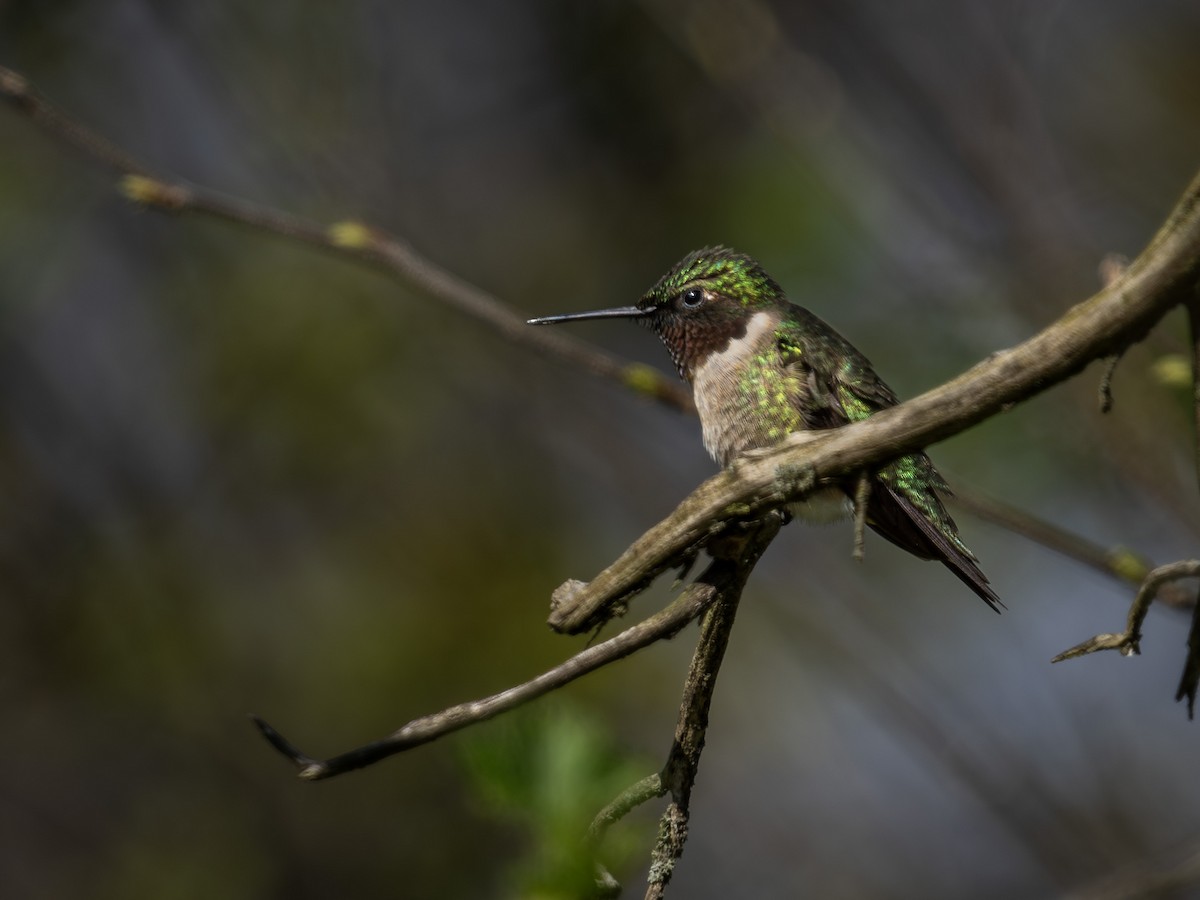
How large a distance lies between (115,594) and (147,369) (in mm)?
1740

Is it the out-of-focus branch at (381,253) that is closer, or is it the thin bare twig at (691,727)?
the thin bare twig at (691,727)

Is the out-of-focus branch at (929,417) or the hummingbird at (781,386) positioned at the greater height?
the hummingbird at (781,386)

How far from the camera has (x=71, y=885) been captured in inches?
321

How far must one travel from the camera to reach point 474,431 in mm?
9500

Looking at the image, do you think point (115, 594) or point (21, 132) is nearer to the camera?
point (115, 594)

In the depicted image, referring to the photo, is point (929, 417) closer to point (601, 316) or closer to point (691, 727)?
point (691, 727)

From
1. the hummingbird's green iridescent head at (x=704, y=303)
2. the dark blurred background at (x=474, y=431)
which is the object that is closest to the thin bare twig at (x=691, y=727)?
the hummingbird's green iridescent head at (x=704, y=303)

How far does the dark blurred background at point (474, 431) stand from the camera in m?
7.59

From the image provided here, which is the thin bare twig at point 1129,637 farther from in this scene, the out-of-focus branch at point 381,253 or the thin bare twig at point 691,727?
the out-of-focus branch at point 381,253

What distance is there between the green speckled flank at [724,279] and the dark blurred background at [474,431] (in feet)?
8.22

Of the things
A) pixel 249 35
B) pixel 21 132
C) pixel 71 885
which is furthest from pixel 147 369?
pixel 71 885

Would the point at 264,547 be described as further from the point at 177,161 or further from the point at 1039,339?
the point at 1039,339

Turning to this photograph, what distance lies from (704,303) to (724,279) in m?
0.11

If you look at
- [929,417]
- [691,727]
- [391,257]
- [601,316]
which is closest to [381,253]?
[391,257]
